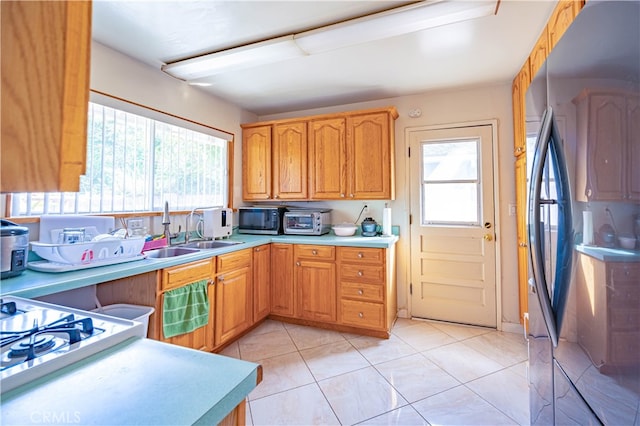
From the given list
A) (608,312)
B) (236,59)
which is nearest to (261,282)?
(236,59)

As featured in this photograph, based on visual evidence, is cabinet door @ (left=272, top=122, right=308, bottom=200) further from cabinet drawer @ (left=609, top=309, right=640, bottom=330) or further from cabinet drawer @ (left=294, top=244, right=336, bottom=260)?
cabinet drawer @ (left=609, top=309, right=640, bottom=330)

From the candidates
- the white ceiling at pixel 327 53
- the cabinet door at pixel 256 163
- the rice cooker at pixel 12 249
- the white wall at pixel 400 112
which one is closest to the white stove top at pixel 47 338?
the rice cooker at pixel 12 249

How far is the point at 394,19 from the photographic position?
1.77 metres

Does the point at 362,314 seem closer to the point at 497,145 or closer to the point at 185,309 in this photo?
the point at 185,309

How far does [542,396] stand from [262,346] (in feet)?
6.74

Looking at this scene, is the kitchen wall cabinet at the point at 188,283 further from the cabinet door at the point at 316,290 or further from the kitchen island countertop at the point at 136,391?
the kitchen island countertop at the point at 136,391

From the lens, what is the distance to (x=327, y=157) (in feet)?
10.3

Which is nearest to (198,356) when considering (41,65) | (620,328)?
(41,65)

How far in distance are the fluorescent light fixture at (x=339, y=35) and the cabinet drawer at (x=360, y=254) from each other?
1689 mm

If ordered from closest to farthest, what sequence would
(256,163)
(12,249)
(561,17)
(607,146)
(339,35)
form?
(607,146), (12,249), (561,17), (339,35), (256,163)

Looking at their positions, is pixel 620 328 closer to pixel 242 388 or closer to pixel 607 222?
pixel 607 222

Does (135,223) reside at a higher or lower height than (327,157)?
lower

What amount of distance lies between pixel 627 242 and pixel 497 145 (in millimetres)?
2636

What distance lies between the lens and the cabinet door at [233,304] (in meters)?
2.36
